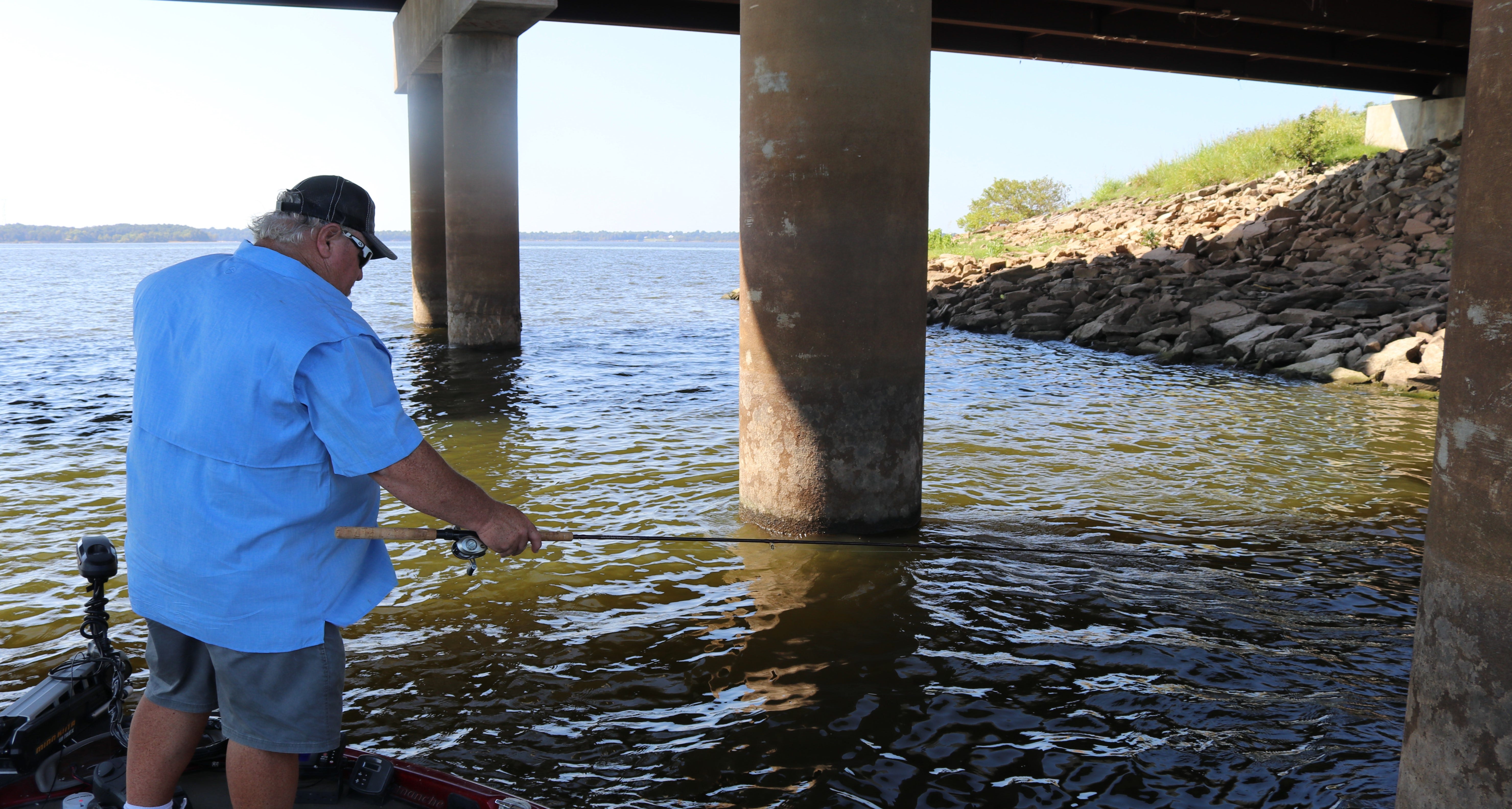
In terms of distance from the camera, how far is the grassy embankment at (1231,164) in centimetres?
3003

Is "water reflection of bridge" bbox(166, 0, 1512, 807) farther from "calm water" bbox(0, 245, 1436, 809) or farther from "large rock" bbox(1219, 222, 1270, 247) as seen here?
"large rock" bbox(1219, 222, 1270, 247)

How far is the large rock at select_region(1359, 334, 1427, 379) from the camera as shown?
13.3 metres

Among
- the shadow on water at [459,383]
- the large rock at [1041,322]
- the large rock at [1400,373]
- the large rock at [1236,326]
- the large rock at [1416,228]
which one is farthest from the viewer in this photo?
the large rock at [1041,322]

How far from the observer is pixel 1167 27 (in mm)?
19828

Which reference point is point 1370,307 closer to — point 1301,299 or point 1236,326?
point 1301,299

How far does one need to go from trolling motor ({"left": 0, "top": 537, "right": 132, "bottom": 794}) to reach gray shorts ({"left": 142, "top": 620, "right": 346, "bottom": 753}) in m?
0.68

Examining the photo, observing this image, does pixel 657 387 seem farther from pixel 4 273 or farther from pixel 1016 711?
pixel 4 273

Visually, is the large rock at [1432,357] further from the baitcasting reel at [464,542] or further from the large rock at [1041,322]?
the baitcasting reel at [464,542]

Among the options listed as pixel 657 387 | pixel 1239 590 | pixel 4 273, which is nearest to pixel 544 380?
pixel 657 387

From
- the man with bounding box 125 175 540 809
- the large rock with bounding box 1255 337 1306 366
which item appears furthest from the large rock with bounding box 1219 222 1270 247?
the man with bounding box 125 175 540 809

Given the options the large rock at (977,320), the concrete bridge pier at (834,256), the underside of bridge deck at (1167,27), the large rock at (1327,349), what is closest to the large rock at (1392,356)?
the large rock at (1327,349)

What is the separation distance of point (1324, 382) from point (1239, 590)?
9.52m

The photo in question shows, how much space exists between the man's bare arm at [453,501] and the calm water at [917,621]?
1251 millimetres

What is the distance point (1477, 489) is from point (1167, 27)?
19.4 m
